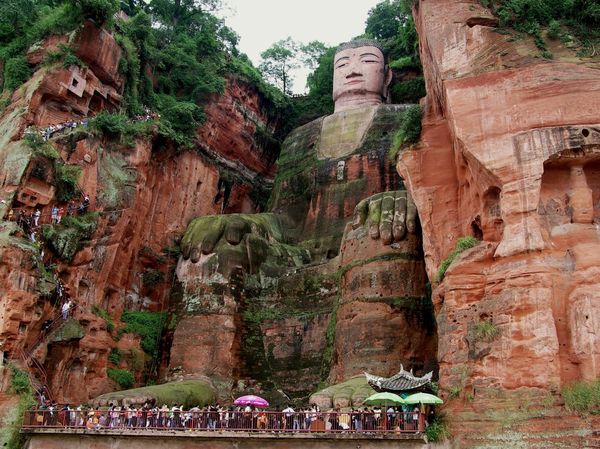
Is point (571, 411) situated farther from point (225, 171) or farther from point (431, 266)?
point (225, 171)

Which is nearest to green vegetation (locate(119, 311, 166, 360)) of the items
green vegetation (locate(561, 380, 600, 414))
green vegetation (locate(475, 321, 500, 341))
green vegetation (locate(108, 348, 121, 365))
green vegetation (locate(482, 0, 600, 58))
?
green vegetation (locate(108, 348, 121, 365))

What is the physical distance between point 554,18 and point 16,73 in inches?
841

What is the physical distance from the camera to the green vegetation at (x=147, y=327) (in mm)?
28453

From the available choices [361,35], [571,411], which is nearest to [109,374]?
[571,411]

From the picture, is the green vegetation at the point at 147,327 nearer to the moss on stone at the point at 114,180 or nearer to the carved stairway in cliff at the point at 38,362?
the carved stairway in cliff at the point at 38,362

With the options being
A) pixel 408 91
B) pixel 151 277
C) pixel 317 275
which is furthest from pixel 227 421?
pixel 408 91

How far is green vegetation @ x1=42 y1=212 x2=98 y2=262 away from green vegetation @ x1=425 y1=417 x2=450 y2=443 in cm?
1458

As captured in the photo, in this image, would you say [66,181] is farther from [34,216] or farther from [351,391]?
[351,391]

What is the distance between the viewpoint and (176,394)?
23.3 metres

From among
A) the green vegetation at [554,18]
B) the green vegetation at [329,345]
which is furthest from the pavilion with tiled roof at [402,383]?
the green vegetation at [554,18]

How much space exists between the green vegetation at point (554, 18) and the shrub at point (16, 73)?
19334 millimetres

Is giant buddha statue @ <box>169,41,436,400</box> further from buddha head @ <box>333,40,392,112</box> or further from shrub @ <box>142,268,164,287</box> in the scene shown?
buddha head @ <box>333,40,392,112</box>

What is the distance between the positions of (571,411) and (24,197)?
1873 cm

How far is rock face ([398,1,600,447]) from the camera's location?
683 inches
